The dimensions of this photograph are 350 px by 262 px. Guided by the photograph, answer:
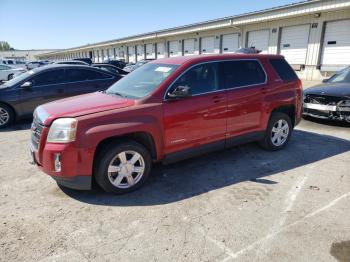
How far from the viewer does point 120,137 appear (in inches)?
149


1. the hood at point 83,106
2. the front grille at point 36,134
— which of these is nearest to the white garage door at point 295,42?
the hood at point 83,106

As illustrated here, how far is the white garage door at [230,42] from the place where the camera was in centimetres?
2277

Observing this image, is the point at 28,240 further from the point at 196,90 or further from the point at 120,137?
the point at 196,90

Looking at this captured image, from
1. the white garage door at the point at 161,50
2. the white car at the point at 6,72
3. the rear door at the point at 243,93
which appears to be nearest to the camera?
the rear door at the point at 243,93

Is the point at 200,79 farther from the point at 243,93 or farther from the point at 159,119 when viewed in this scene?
the point at 159,119

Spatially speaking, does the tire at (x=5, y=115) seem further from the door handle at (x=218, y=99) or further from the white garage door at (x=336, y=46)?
the white garage door at (x=336, y=46)

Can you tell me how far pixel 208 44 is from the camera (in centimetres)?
2556

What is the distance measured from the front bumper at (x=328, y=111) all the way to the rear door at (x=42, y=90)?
674 cm

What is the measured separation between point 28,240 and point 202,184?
2.24m

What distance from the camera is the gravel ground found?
9.09 feet

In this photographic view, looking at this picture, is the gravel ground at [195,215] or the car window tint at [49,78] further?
the car window tint at [49,78]

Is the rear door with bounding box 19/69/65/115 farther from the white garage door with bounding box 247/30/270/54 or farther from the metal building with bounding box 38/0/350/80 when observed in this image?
the white garage door with bounding box 247/30/270/54

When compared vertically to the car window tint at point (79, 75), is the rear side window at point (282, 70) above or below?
above

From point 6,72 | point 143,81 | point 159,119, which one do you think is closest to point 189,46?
point 6,72
